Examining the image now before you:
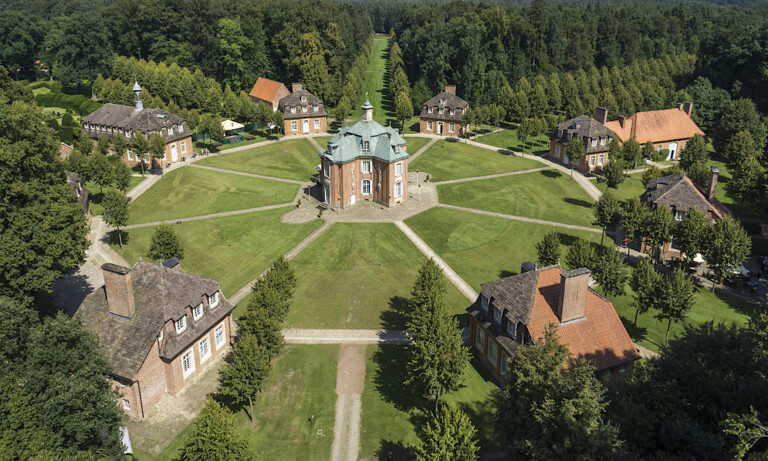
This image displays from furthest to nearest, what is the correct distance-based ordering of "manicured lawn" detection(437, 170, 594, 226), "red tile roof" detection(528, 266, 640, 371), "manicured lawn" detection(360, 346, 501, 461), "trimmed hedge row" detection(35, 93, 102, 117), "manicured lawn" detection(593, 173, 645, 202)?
"trimmed hedge row" detection(35, 93, 102, 117) → "manicured lawn" detection(593, 173, 645, 202) → "manicured lawn" detection(437, 170, 594, 226) → "red tile roof" detection(528, 266, 640, 371) → "manicured lawn" detection(360, 346, 501, 461)

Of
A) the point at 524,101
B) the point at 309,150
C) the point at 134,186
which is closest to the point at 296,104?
the point at 309,150

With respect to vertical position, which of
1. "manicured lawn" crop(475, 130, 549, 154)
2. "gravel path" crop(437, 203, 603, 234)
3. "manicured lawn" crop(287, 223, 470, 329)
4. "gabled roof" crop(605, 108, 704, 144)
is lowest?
"manicured lawn" crop(287, 223, 470, 329)

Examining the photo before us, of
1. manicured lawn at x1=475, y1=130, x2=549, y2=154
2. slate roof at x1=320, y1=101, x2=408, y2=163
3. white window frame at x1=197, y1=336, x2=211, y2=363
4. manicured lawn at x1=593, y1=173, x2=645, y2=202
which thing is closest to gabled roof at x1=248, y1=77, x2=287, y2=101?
manicured lawn at x1=475, y1=130, x2=549, y2=154

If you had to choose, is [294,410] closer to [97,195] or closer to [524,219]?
[524,219]

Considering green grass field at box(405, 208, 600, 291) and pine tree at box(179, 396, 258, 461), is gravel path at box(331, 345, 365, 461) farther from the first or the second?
green grass field at box(405, 208, 600, 291)

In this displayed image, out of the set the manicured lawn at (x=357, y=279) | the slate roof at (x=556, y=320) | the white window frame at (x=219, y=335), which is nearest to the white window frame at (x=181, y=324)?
the white window frame at (x=219, y=335)

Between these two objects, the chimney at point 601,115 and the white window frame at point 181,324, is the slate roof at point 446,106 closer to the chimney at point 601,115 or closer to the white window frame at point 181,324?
the chimney at point 601,115
